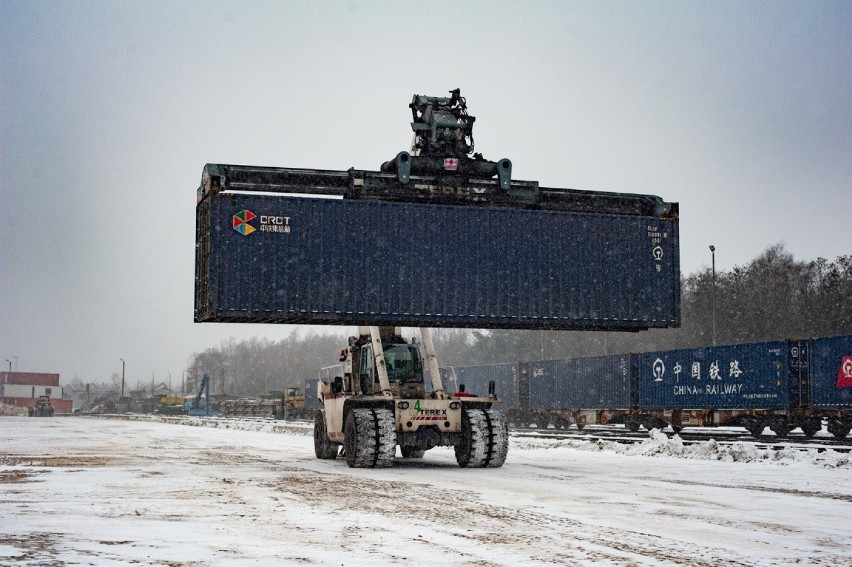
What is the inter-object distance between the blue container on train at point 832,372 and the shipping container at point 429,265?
753 cm

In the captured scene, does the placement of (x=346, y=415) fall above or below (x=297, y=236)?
below

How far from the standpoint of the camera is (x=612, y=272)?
22.6 meters

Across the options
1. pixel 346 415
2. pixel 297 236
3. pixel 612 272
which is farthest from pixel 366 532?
pixel 612 272

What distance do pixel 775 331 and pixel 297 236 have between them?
58.7m

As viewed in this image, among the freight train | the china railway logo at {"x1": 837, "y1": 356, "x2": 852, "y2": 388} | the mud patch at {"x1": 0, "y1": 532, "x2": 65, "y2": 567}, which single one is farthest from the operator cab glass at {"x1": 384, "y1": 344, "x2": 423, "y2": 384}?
the china railway logo at {"x1": 837, "y1": 356, "x2": 852, "y2": 388}

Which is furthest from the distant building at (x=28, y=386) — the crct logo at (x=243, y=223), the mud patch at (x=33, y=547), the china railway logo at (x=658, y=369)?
the mud patch at (x=33, y=547)

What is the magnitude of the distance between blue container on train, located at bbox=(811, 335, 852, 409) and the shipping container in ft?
24.7

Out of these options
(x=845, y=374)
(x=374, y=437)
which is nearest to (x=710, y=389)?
(x=845, y=374)

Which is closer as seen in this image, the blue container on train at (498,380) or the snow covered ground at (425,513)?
the snow covered ground at (425,513)

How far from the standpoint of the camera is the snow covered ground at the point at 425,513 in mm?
7863

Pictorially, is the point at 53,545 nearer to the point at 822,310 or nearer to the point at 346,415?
the point at 346,415

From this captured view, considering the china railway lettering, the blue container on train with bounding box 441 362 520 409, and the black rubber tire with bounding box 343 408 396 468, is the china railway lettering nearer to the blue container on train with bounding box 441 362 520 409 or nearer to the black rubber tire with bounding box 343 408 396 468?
the blue container on train with bounding box 441 362 520 409

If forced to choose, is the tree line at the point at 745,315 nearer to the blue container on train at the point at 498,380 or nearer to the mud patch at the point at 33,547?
the blue container on train at the point at 498,380

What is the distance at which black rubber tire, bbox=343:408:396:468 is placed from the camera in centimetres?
1775
